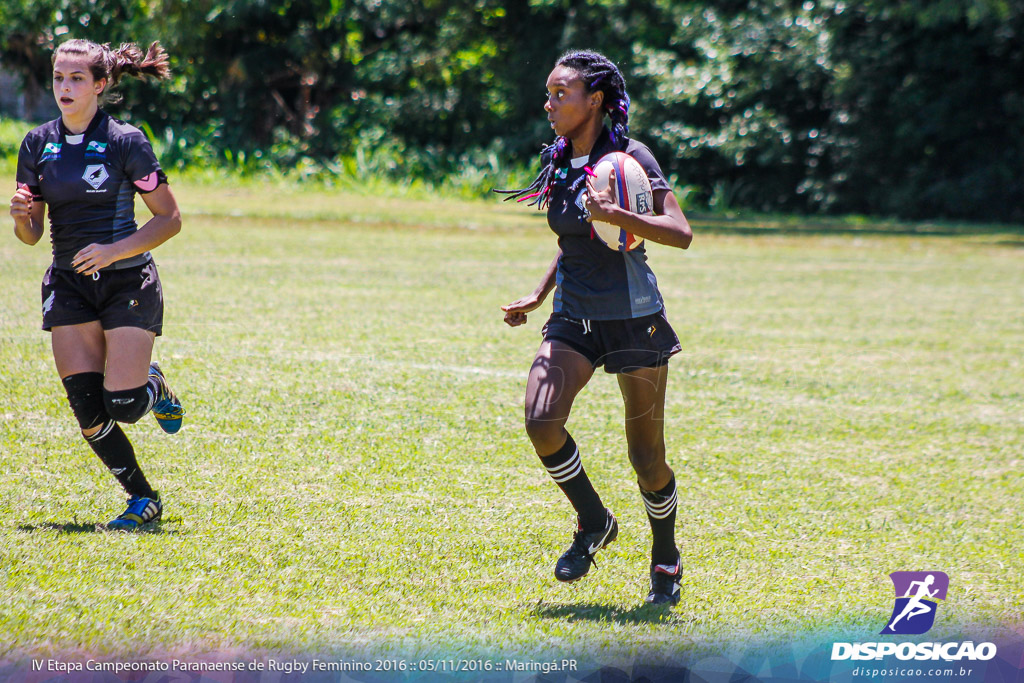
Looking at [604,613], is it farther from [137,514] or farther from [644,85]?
[644,85]

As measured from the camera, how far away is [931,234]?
24.7 meters

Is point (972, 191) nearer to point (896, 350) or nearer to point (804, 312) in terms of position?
point (804, 312)

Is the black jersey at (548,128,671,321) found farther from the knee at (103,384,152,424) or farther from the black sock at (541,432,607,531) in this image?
the knee at (103,384,152,424)

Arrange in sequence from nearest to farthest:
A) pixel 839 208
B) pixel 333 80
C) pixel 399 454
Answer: pixel 399 454 < pixel 839 208 < pixel 333 80

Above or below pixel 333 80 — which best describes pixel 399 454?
above

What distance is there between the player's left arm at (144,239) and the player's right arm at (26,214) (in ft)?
0.93

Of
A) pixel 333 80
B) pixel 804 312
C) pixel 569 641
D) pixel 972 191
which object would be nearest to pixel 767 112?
pixel 972 191

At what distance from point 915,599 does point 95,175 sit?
388cm

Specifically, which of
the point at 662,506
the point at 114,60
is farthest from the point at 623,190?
the point at 114,60

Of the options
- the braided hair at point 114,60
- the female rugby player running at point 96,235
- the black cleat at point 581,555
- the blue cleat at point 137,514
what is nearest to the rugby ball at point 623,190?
the black cleat at point 581,555

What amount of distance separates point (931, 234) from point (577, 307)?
22.3 m

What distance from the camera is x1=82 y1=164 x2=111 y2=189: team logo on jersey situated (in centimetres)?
479

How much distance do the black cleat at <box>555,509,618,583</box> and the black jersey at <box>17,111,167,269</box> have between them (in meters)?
2.29

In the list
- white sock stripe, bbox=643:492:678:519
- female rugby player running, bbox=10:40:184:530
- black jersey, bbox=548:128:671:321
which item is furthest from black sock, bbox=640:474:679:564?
female rugby player running, bbox=10:40:184:530
